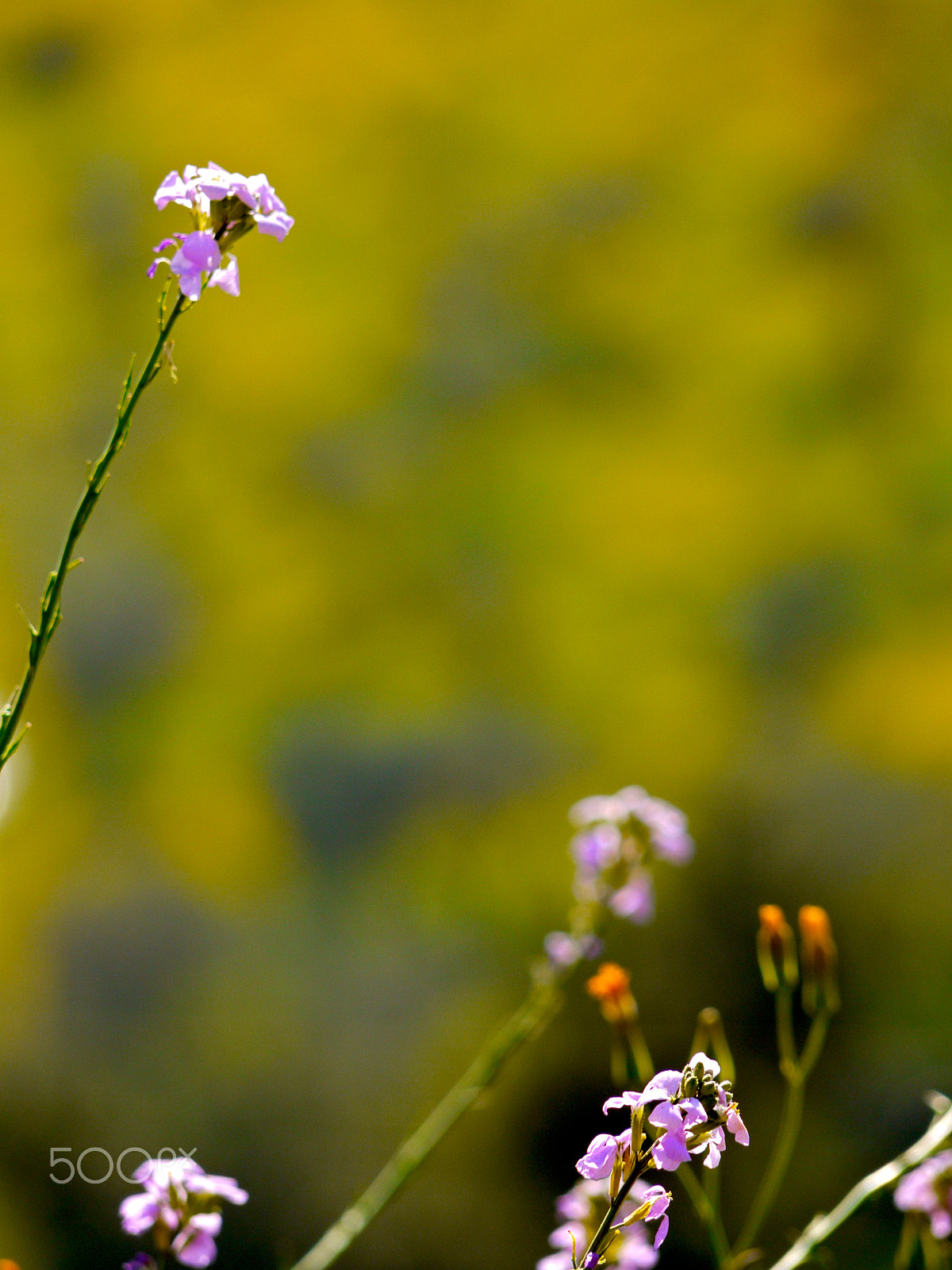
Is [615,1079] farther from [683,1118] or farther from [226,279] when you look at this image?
[226,279]

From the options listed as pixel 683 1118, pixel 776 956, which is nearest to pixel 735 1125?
pixel 683 1118

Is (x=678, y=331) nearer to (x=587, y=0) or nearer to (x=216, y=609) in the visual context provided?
(x=587, y=0)

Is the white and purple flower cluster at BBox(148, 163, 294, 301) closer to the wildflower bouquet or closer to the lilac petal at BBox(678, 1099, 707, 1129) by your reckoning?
the wildflower bouquet

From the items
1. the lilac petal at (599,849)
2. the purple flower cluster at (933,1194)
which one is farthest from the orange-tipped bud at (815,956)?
the lilac petal at (599,849)

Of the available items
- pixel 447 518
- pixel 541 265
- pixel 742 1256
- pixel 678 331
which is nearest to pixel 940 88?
pixel 678 331

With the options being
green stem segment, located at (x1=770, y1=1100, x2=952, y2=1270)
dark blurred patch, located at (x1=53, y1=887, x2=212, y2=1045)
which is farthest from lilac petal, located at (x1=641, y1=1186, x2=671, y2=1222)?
dark blurred patch, located at (x1=53, y1=887, x2=212, y2=1045)

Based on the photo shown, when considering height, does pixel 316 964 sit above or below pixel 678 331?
below
